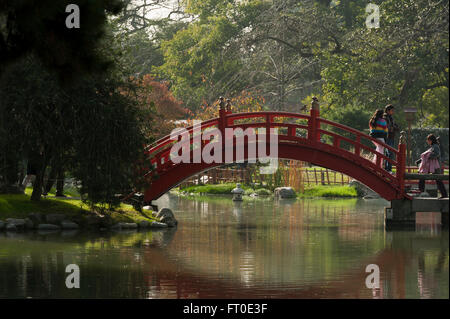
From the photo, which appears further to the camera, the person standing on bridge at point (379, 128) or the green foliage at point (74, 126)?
the person standing on bridge at point (379, 128)

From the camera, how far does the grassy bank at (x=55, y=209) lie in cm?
1812

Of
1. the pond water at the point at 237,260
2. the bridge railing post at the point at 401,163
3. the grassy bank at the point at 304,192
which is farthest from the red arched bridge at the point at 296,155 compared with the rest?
the grassy bank at the point at 304,192

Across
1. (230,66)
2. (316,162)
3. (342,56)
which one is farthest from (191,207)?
(230,66)

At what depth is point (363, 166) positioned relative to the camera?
64.4 feet

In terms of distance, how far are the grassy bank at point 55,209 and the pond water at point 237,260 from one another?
2.47 ft

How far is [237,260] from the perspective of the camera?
1477 centimetres

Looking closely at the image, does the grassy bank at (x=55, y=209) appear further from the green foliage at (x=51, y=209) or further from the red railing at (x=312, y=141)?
the red railing at (x=312, y=141)

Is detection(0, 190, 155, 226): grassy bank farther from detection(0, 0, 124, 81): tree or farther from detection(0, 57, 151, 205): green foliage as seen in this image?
detection(0, 0, 124, 81): tree

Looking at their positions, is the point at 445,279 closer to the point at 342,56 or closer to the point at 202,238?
the point at 202,238

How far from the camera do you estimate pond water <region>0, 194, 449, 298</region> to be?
1180 centimetres

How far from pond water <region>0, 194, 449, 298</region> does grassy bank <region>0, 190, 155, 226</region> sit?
2.47 feet

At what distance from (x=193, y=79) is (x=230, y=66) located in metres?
2.27

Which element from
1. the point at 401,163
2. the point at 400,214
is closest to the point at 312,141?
the point at 401,163
